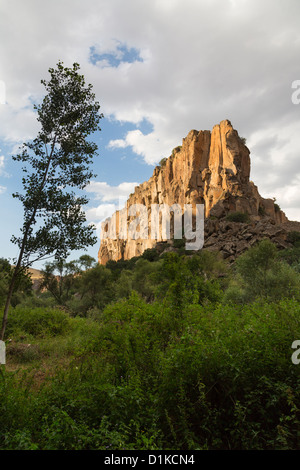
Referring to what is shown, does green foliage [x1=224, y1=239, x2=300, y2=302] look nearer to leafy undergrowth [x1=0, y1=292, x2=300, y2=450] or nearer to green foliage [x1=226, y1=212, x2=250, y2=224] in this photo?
leafy undergrowth [x1=0, y1=292, x2=300, y2=450]

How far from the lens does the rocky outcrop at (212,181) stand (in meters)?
57.0

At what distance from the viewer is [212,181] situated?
205ft

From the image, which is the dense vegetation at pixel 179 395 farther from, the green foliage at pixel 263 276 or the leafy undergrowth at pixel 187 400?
the green foliage at pixel 263 276

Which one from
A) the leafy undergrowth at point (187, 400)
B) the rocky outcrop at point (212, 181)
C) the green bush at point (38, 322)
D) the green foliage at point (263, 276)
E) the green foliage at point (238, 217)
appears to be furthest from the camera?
the rocky outcrop at point (212, 181)

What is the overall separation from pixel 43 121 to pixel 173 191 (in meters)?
63.0

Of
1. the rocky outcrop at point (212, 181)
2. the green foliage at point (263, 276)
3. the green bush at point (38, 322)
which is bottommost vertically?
the green bush at point (38, 322)

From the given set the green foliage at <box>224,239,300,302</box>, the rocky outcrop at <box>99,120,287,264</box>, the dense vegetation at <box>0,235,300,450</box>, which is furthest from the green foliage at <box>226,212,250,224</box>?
the dense vegetation at <box>0,235,300,450</box>

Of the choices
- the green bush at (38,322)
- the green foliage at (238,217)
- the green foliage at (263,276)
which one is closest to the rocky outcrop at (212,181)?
the green foliage at (238,217)

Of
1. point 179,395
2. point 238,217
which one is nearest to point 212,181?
point 238,217

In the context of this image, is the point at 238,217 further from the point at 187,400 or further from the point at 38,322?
the point at 187,400

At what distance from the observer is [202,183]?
65688 millimetres

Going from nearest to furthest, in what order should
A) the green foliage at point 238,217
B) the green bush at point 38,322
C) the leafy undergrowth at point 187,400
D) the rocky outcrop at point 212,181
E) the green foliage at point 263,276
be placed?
the leafy undergrowth at point 187,400 < the green bush at point 38,322 < the green foliage at point 263,276 < the green foliage at point 238,217 < the rocky outcrop at point 212,181

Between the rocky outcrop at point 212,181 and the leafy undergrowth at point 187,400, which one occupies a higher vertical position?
the rocky outcrop at point 212,181
